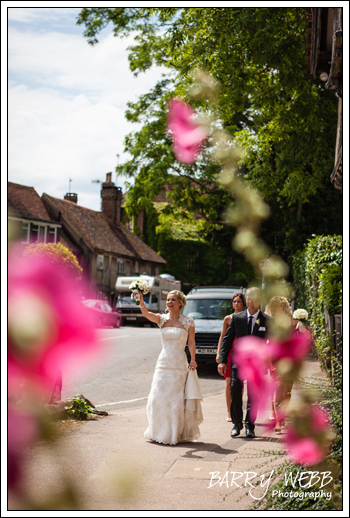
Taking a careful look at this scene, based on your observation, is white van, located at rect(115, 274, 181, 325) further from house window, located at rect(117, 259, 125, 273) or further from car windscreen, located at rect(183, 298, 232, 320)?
car windscreen, located at rect(183, 298, 232, 320)

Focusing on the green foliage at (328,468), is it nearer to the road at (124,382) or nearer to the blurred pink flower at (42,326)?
the blurred pink flower at (42,326)

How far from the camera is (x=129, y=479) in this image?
33.9 inches

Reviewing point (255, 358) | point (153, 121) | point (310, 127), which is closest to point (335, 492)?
point (255, 358)

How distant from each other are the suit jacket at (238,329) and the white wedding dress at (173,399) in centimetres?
81

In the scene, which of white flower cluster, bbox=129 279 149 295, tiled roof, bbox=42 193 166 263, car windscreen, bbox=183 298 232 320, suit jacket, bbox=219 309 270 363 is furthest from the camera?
tiled roof, bbox=42 193 166 263

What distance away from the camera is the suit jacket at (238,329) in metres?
7.25

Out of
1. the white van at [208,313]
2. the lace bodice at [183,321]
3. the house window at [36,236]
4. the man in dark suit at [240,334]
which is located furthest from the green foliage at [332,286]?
the house window at [36,236]

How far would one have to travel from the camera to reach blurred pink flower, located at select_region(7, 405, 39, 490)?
2.94 ft

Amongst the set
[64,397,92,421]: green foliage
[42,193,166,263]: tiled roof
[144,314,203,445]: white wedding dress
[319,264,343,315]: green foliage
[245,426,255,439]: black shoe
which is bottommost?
[245,426,255,439]: black shoe

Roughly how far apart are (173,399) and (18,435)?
5.79m

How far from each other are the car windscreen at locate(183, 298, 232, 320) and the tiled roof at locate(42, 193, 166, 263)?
29661mm

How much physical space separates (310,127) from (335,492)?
1141cm

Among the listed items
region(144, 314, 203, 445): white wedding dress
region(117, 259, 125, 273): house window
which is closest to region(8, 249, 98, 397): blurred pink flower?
region(144, 314, 203, 445): white wedding dress

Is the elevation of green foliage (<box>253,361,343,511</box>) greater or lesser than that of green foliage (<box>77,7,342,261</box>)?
lesser
